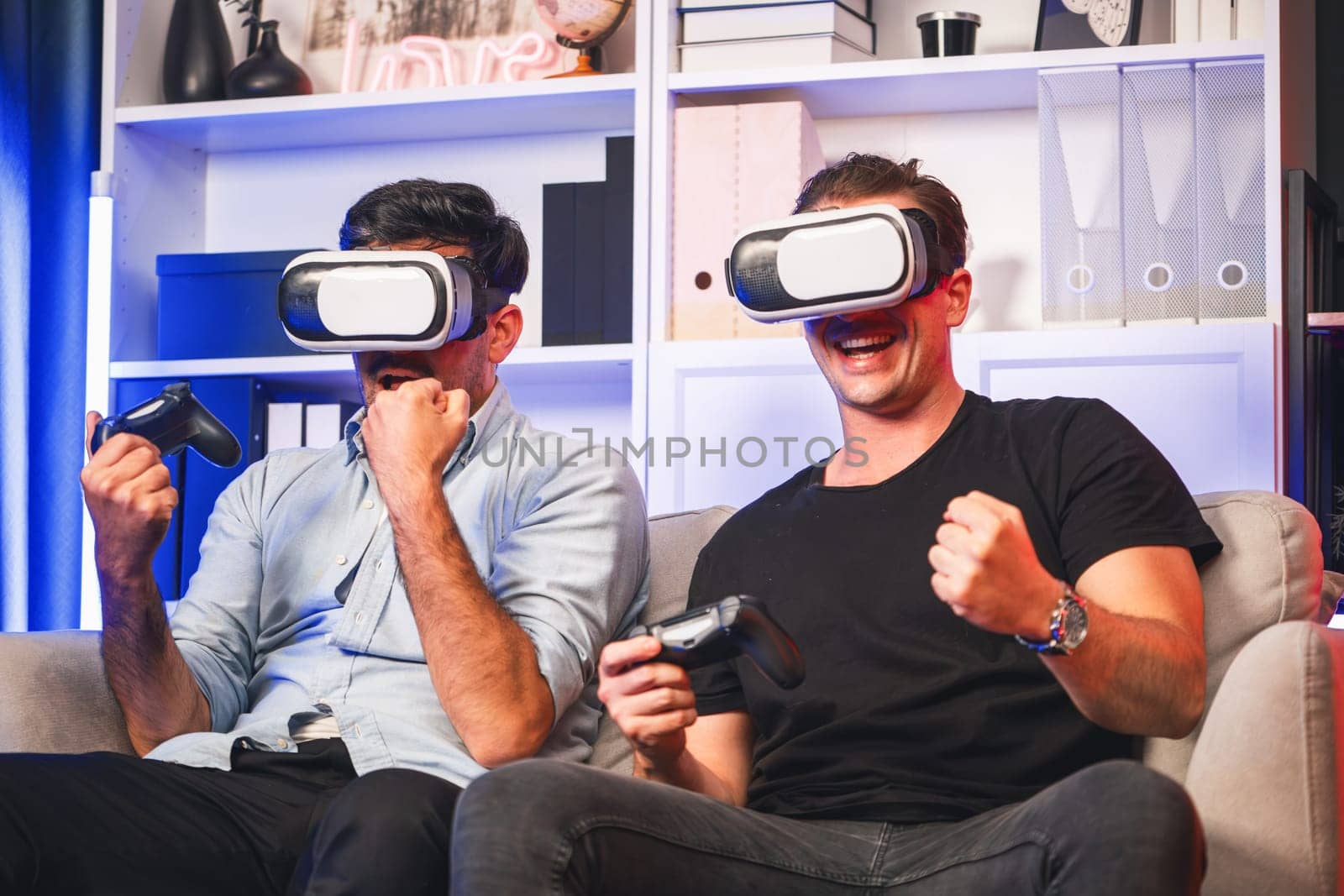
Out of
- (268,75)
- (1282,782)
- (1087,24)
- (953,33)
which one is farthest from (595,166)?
(1282,782)

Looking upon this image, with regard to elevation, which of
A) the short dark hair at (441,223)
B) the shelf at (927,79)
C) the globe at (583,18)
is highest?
the globe at (583,18)

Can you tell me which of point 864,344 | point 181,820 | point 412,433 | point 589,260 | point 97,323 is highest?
point 589,260

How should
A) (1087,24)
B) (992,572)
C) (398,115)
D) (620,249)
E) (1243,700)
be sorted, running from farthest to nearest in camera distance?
(398,115)
(620,249)
(1087,24)
(1243,700)
(992,572)

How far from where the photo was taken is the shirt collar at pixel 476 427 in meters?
1.75

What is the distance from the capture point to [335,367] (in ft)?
8.07

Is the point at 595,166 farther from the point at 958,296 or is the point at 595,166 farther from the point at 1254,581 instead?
the point at 1254,581

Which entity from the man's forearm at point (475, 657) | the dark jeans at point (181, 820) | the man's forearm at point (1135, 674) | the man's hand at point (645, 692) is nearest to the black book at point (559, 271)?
the man's forearm at point (475, 657)

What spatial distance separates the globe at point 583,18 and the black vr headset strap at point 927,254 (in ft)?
3.14

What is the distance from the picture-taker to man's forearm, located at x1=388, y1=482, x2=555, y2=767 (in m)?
1.47

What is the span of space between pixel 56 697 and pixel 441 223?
70 cm

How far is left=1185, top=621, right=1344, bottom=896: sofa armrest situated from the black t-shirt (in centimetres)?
18

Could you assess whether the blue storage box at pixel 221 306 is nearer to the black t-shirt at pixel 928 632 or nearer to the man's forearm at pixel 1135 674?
the black t-shirt at pixel 928 632

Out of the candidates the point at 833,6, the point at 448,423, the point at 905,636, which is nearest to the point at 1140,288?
the point at 833,6

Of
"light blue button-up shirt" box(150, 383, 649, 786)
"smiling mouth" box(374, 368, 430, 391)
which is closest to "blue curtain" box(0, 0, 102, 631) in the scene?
"light blue button-up shirt" box(150, 383, 649, 786)
